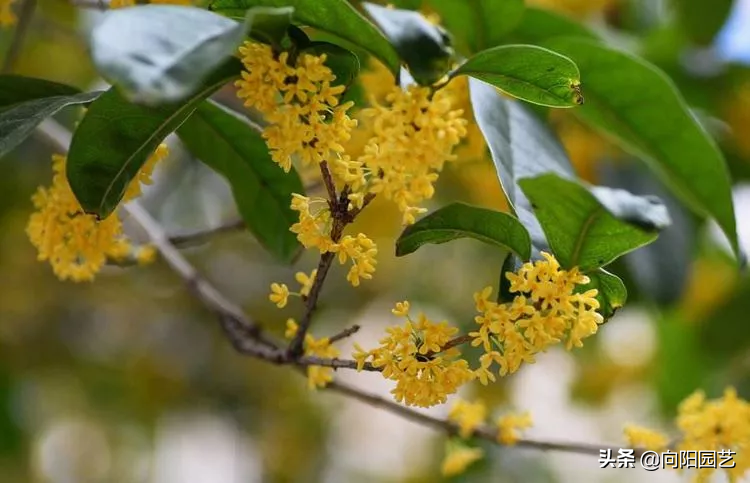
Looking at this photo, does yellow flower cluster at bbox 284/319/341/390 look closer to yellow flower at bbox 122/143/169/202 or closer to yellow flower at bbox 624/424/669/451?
yellow flower at bbox 122/143/169/202

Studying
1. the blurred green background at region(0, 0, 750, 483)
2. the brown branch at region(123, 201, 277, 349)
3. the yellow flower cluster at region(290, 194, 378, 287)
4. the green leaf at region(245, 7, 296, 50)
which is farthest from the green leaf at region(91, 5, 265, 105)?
the blurred green background at region(0, 0, 750, 483)

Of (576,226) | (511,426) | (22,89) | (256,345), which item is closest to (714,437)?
(511,426)

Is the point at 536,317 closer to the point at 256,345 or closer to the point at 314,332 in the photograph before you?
the point at 256,345

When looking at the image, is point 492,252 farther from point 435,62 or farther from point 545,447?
point 435,62

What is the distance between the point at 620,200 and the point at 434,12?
0.46 metres

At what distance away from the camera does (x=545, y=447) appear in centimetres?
73

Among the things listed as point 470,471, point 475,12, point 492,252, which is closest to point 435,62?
point 475,12

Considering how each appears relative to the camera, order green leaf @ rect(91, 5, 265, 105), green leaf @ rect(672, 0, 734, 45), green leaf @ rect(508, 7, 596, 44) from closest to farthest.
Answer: green leaf @ rect(91, 5, 265, 105) → green leaf @ rect(508, 7, 596, 44) → green leaf @ rect(672, 0, 734, 45)

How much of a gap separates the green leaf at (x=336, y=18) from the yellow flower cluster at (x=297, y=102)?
0.13 feet

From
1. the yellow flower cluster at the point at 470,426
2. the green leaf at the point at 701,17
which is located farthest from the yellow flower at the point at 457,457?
the green leaf at the point at 701,17

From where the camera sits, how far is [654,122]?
2.62 feet

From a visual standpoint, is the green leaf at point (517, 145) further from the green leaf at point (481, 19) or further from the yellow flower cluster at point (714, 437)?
the yellow flower cluster at point (714, 437)

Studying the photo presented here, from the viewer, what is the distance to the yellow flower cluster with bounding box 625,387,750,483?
2.35 ft

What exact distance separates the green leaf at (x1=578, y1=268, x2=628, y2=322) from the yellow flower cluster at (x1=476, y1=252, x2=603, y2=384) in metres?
0.03
